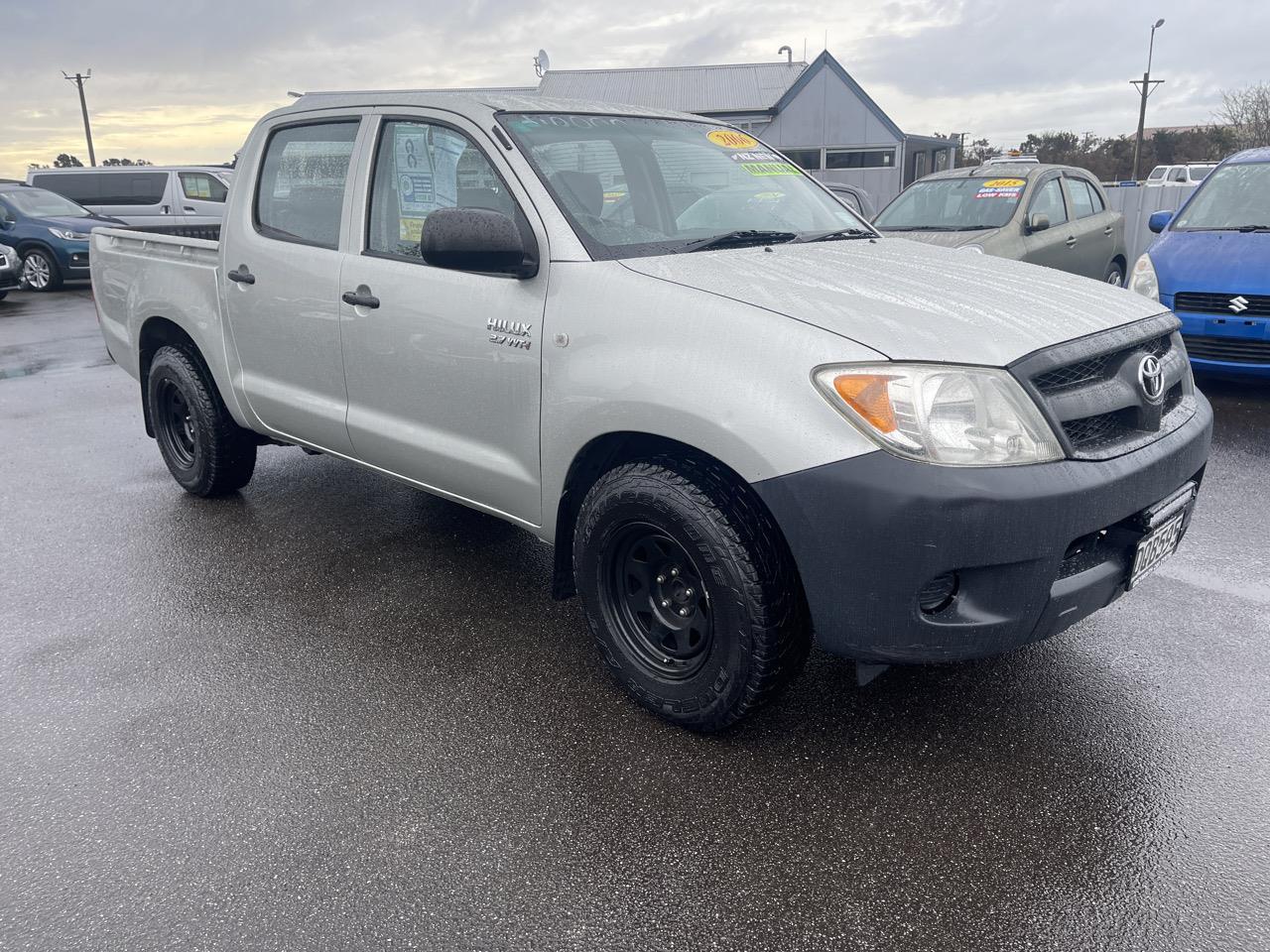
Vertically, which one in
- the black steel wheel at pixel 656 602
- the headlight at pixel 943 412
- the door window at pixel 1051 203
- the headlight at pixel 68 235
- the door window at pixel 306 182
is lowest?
the headlight at pixel 68 235

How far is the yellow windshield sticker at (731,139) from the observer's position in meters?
3.96

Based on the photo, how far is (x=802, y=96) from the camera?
106ft

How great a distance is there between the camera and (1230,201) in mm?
7355

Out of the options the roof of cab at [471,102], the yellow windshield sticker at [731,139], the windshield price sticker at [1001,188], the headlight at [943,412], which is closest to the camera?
the headlight at [943,412]

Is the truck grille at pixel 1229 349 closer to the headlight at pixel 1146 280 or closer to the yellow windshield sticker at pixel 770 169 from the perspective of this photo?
the headlight at pixel 1146 280

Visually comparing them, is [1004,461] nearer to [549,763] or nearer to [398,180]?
[549,763]

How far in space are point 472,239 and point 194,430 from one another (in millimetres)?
2714

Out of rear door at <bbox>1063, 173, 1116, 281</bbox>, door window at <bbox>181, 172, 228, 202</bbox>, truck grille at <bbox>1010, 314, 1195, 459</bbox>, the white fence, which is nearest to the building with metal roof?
door window at <bbox>181, 172, 228, 202</bbox>

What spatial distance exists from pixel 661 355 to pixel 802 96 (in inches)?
1284

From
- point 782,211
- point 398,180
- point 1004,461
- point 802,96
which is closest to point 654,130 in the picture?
point 782,211

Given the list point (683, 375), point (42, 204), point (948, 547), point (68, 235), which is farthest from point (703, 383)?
point (42, 204)

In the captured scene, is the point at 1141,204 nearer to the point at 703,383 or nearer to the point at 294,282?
the point at 294,282

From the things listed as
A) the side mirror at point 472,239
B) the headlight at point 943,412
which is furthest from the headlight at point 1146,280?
the side mirror at point 472,239

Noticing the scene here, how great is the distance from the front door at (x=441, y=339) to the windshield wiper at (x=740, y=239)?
539mm
